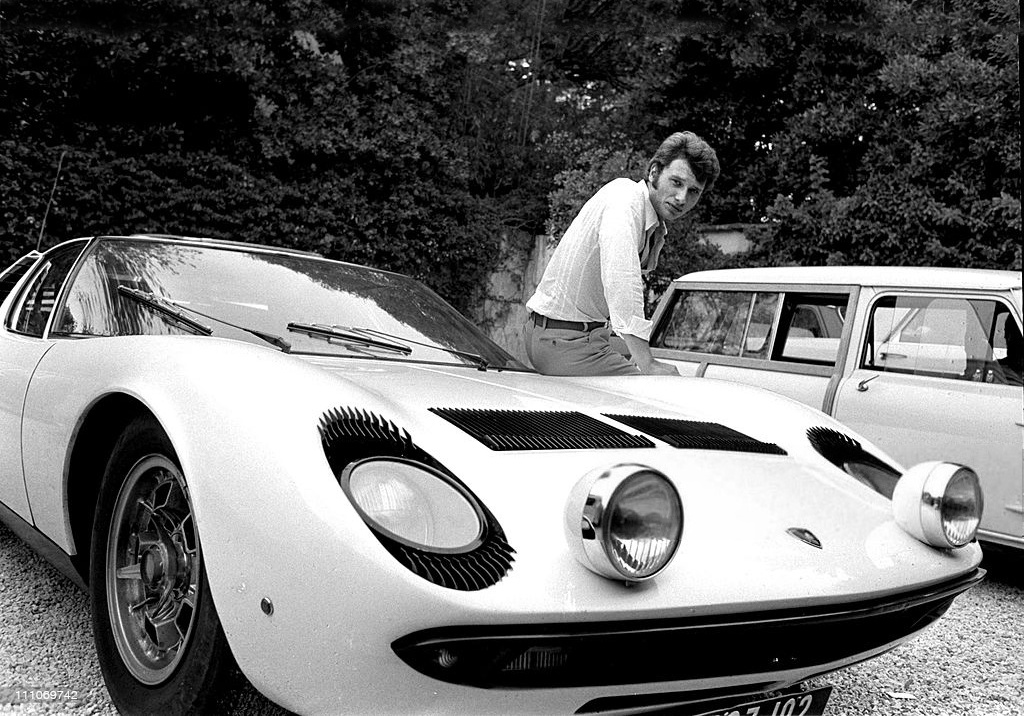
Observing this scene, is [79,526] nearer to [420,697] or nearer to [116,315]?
[116,315]

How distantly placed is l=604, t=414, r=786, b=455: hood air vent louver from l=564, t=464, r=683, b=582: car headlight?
57 cm

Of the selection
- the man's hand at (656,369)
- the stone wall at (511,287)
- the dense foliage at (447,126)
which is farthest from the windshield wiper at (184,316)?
the stone wall at (511,287)

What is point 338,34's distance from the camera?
486 inches

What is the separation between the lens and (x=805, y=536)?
187 cm

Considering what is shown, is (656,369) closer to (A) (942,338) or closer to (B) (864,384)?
(B) (864,384)

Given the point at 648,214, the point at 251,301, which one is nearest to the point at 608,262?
the point at 648,214

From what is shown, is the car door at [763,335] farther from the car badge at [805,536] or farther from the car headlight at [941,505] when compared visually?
the car badge at [805,536]

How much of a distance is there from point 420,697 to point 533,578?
0.91 feet

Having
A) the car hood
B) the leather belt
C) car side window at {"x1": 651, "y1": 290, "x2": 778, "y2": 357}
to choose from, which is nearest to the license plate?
the car hood

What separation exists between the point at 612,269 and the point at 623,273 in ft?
0.14

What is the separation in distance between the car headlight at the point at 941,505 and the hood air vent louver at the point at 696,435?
35cm

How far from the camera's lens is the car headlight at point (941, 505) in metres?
2.04

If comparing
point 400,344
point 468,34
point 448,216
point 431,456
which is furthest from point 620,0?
point 431,456

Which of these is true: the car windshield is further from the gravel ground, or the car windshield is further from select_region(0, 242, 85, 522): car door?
the gravel ground
